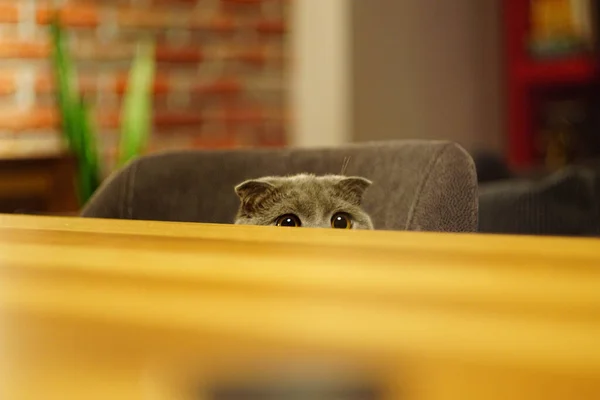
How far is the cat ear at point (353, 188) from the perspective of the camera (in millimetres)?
783

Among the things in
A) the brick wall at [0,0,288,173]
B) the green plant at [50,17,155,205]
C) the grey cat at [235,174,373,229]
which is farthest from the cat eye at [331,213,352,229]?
the brick wall at [0,0,288,173]

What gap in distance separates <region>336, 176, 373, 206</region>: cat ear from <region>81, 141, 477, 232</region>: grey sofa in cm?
3

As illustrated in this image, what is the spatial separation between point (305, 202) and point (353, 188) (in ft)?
0.17

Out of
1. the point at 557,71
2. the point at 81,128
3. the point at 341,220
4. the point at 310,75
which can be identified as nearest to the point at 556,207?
the point at 341,220


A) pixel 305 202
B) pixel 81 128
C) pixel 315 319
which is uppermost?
pixel 315 319

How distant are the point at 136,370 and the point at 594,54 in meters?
3.43

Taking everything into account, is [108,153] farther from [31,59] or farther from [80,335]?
[80,335]

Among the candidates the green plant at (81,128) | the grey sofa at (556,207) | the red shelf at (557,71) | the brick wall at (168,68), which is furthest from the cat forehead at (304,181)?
the red shelf at (557,71)

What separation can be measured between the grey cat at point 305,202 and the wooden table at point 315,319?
1.60ft

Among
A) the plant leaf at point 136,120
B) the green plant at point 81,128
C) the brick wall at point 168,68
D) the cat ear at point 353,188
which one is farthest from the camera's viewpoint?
the brick wall at point 168,68

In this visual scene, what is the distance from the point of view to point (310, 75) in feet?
9.91

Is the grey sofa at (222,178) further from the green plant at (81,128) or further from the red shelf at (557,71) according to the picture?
the red shelf at (557,71)

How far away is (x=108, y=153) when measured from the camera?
2.75 m

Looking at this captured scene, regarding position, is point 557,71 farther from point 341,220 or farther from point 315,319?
point 315,319
